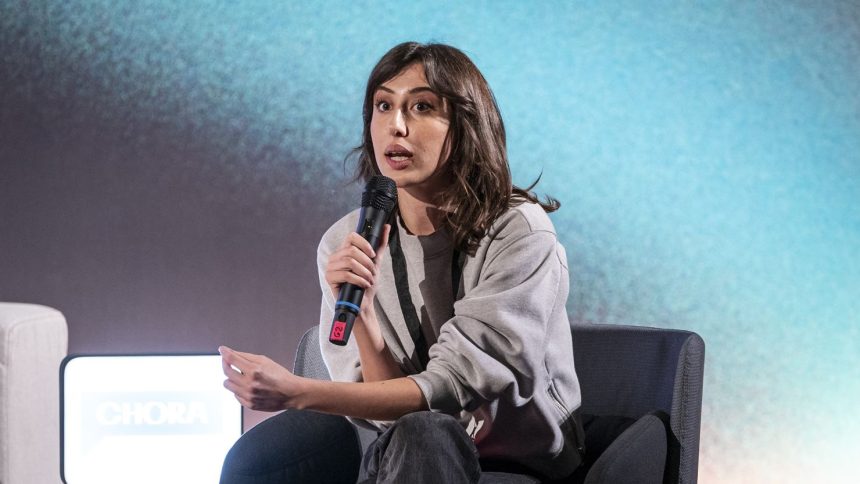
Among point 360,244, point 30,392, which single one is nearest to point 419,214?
point 360,244

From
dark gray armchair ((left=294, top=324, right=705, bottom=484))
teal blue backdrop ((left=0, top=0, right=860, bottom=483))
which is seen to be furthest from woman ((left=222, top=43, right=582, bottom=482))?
teal blue backdrop ((left=0, top=0, right=860, bottom=483))

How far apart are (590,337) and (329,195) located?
0.93 metres

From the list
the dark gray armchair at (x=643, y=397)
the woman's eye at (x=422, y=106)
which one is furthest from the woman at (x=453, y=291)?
the dark gray armchair at (x=643, y=397)

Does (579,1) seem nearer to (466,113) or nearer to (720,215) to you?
(720,215)

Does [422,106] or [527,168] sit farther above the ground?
[422,106]

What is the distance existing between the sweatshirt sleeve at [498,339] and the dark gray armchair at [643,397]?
0.18 m

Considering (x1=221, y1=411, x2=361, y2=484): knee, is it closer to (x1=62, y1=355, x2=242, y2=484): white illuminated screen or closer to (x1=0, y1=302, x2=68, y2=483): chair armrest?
(x1=62, y1=355, x2=242, y2=484): white illuminated screen

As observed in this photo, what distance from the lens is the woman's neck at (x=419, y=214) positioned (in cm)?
151

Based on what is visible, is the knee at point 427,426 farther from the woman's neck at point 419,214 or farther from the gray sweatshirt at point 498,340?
the woman's neck at point 419,214

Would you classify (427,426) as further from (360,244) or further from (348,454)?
(348,454)

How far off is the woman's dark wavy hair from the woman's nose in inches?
2.8

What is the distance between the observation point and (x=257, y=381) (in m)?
1.13

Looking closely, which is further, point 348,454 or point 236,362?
point 348,454

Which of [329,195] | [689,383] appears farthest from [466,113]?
[329,195]
